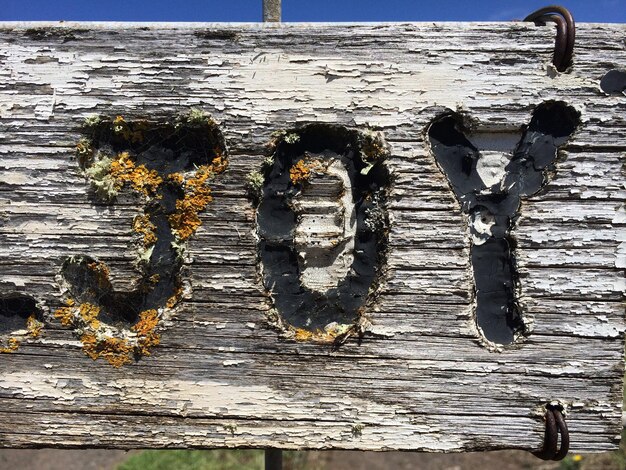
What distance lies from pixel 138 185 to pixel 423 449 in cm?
94

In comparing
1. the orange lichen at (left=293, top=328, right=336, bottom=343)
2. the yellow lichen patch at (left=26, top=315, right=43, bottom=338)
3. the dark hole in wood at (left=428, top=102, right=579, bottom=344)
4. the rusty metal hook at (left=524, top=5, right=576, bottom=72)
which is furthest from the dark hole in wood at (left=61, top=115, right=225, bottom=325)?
the rusty metal hook at (left=524, top=5, right=576, bottom=72)

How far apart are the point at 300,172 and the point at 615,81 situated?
2.52ft

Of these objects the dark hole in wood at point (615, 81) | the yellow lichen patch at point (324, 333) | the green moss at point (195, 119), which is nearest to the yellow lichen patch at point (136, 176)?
the green moss at point (195, 119)

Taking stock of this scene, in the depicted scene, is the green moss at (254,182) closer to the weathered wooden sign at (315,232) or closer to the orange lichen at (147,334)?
the weathered wooden sign at (315,232)

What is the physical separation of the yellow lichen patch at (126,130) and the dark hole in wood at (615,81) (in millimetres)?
1102

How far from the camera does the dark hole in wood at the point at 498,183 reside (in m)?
1.21

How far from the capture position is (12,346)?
1.25m

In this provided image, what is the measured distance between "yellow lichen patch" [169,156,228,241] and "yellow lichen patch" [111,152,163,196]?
77 millimetres

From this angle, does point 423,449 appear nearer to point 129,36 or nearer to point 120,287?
point 120,287

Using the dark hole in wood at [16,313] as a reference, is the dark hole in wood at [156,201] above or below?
above

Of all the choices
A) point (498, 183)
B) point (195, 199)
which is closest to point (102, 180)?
point (195, 199)

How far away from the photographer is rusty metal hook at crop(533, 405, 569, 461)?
121 cm

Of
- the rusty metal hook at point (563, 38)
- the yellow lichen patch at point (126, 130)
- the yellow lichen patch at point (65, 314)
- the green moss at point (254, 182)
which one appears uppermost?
the rusty metal hook at point (563, 38)

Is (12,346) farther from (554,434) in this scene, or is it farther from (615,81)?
(615,81)
